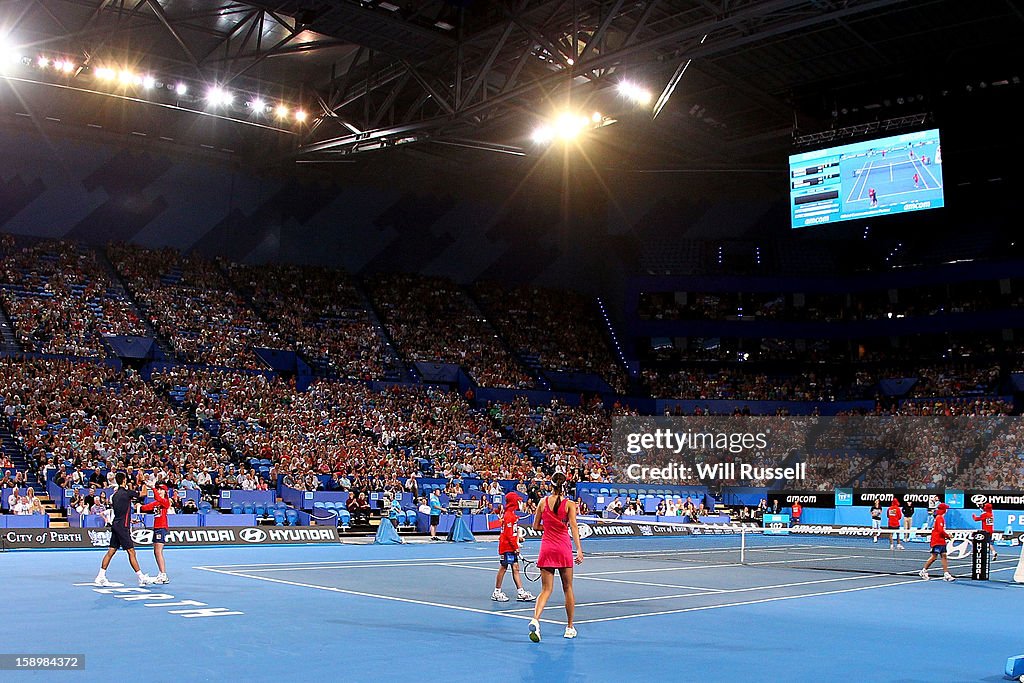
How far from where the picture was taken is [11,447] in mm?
34656

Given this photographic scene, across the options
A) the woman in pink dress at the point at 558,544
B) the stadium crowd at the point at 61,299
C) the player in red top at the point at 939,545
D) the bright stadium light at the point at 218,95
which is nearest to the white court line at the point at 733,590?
the player in red top at the point at 939,545

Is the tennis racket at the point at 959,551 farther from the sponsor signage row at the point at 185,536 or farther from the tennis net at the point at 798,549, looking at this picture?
the sponsor signage row at the point at 185,536

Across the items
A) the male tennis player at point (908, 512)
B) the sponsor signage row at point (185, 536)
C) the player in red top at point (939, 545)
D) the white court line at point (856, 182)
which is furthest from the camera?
the white court line at point (856, 182)

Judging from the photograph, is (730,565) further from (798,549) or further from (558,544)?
(558,544)

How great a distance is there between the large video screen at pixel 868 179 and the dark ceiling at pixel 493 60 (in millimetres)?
3140

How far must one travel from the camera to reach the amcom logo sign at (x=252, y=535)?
97.0 feet

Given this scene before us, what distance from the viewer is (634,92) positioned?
35.3 m

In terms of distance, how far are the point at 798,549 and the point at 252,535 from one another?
59.0 ft

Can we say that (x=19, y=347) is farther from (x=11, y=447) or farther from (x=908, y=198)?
(x=908, y=198)

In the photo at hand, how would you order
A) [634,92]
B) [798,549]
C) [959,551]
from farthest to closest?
[634,92] → [798,549] → [959,551]

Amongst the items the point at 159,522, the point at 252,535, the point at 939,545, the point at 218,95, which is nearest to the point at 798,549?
the point at 939,545

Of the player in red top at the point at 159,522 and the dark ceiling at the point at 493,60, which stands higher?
the dark ceiling at the point at 493,60

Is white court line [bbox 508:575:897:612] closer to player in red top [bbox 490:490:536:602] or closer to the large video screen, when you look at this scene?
player in red top [bbox 490:490:536:602]

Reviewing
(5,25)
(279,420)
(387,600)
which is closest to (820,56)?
(279,420)
